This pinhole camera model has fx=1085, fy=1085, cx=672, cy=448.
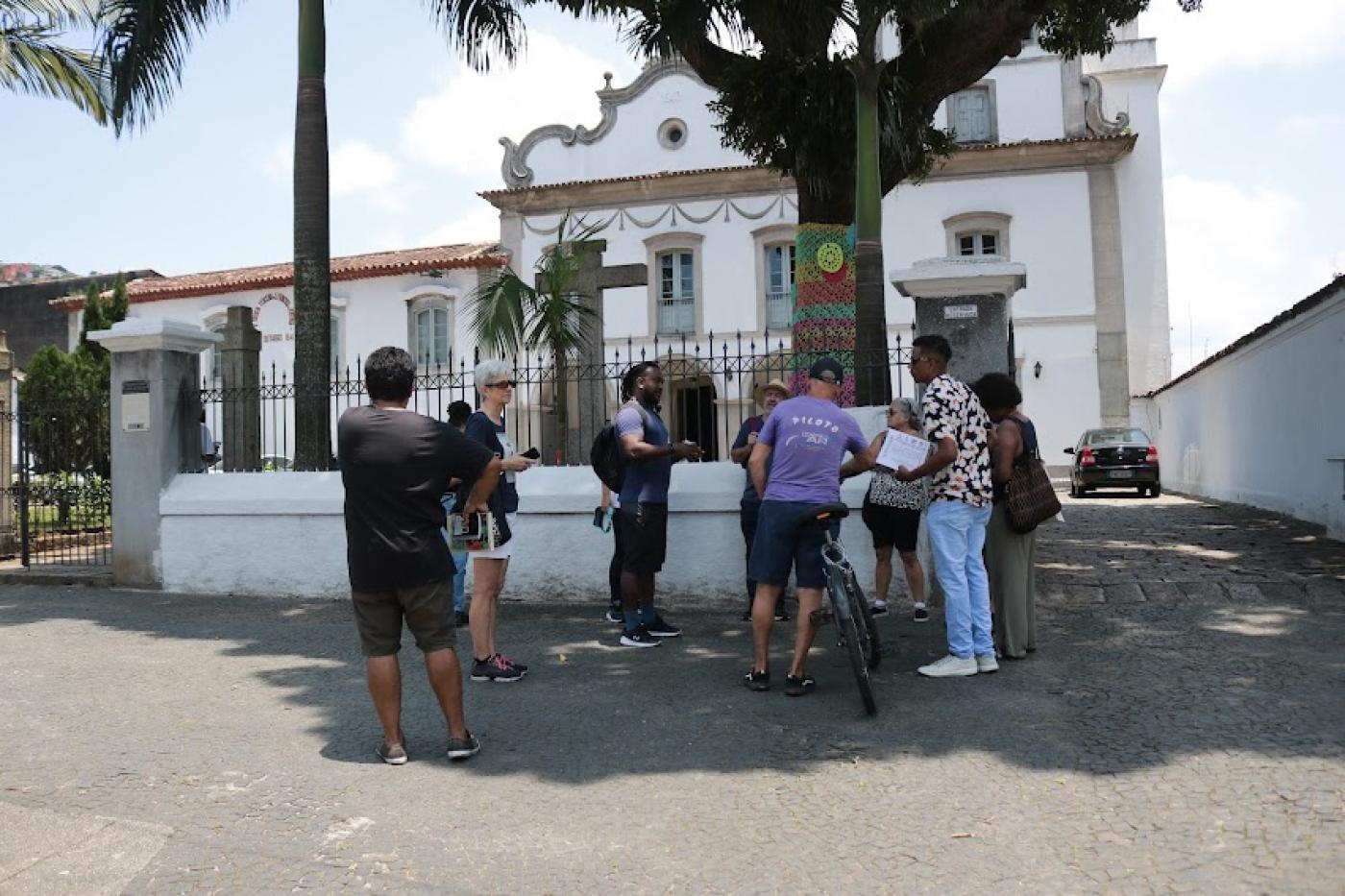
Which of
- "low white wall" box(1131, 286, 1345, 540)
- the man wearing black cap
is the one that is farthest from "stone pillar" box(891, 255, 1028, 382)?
"low white wall" box(1131, 286, 1345, 540)

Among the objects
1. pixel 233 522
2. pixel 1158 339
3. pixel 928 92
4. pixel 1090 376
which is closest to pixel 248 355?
pixel 233 522

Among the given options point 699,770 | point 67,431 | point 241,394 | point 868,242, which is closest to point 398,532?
point 699,770

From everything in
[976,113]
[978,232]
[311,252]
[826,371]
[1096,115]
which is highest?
[976,113]

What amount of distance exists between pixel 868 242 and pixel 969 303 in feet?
3.45

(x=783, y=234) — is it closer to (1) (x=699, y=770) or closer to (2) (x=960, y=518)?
(2) (x=960, y=518)

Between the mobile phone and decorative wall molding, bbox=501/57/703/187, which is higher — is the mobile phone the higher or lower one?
the lower one

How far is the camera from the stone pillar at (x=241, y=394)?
9.95m

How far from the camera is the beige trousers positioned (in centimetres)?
611

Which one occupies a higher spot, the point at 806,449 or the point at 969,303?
the point at 969,303

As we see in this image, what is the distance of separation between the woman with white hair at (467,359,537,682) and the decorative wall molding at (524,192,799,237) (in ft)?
59.5

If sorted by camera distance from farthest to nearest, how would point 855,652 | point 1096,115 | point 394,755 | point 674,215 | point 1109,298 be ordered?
point 674,215 < point 1096,115 < point 1109,298 < point 855,652 < point 394,755

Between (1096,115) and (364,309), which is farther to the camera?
(364,309)

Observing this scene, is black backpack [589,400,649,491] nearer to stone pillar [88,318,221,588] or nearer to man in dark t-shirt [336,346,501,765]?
man in dark t-shirt [336,346,501,765]

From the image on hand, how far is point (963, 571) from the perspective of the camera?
5.72 meters
